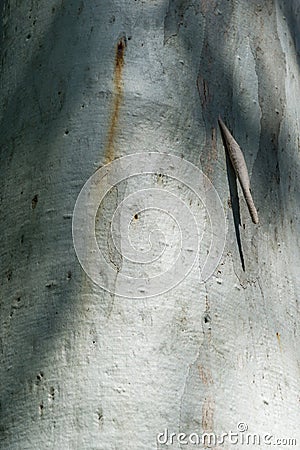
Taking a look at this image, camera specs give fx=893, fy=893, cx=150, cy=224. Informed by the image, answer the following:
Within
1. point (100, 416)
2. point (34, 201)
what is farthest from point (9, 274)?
point (100, 416)

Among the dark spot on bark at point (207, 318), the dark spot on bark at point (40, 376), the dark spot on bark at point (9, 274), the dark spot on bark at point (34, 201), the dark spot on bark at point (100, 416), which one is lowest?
the dark spot on bark at point (100, 416)

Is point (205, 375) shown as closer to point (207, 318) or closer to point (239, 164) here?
point (207, 318)

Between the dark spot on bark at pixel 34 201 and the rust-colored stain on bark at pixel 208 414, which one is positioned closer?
the rust-colored stain on bark at pixel 208 414

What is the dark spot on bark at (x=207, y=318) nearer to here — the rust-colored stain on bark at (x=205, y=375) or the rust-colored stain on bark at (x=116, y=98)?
the rust-colored stain on bark at (x=205, y=375)

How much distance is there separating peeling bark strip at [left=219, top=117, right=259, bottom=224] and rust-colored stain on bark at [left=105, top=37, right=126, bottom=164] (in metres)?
0.12

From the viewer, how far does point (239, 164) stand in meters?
1.03

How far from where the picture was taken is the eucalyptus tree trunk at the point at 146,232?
2.86ft

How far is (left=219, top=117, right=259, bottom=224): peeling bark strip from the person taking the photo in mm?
1011

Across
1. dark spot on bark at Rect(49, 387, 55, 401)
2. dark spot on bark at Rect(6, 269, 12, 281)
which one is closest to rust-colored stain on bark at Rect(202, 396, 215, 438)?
dark spot on bark at Rect(49, 387, 55, 401)

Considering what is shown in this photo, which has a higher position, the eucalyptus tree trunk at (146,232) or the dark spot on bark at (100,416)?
the eucalyptus tree trunk at (146,232)

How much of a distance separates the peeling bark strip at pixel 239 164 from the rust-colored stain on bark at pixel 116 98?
0.40ft

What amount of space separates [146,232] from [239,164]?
0.53 feet

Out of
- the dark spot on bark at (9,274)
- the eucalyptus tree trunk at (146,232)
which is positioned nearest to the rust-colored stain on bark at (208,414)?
the eucalyptus tree trunk at (146,232)

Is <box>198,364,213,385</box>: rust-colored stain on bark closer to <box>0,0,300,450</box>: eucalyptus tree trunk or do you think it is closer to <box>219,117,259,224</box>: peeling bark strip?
<box>0,0,300,450</box>: eucalyptus tree trunk
